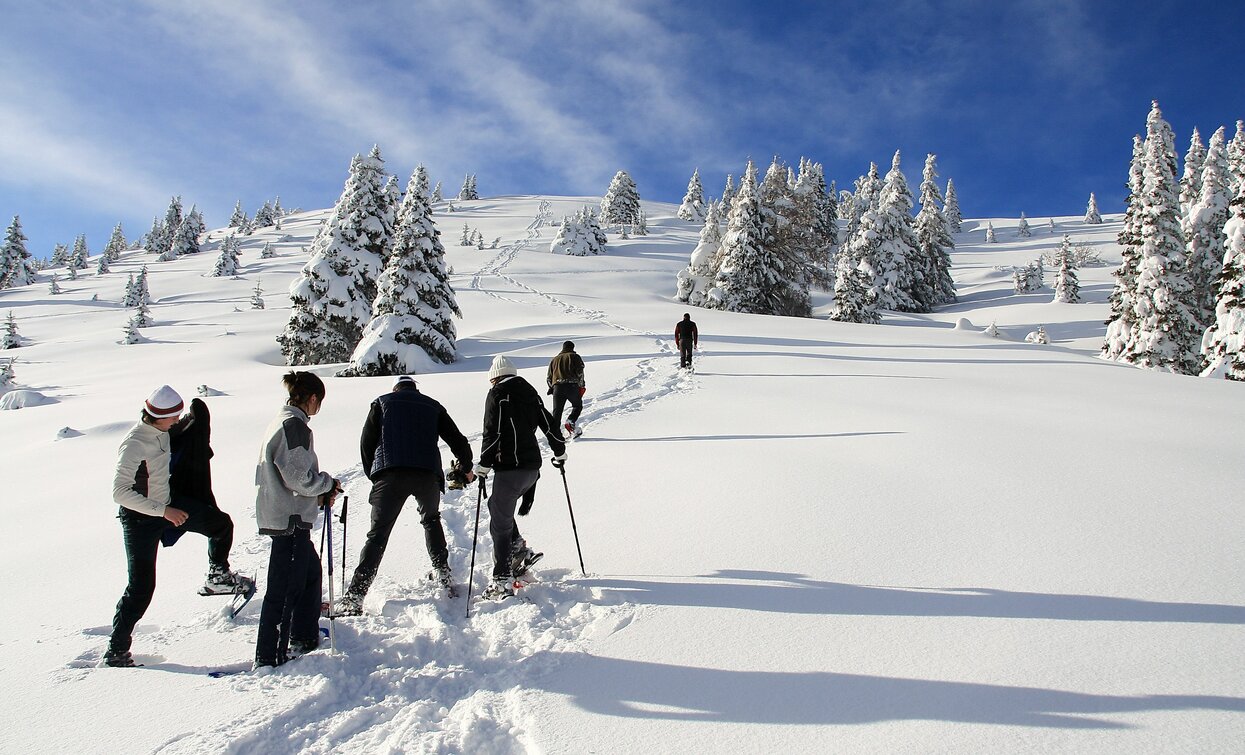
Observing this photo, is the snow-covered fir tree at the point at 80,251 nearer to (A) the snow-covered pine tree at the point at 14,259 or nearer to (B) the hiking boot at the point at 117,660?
(A) the snow-covered pine tree at the point at 14,259

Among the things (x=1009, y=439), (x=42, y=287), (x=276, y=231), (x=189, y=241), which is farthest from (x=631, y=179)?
(x=1009, y=439)

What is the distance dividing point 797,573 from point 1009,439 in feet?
19.1

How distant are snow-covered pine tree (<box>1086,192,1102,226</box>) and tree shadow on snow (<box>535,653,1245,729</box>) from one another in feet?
439

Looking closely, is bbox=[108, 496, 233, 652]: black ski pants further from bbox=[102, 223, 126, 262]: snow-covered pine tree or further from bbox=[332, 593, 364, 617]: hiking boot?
bbox=[102, 223, 126, 262]: snow-covered pine tree

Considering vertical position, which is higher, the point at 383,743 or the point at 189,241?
the point at 189,241

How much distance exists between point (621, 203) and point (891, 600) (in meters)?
98.8

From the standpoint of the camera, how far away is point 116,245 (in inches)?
4139

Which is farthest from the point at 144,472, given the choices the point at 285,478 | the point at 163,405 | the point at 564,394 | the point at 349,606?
the point at 564,394

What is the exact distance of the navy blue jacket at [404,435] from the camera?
474 cm

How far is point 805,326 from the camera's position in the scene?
90.4 feet

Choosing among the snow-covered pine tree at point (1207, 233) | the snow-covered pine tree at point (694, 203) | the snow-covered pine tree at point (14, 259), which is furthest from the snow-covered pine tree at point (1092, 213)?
the snow-covered pine tree at point (14, 259)

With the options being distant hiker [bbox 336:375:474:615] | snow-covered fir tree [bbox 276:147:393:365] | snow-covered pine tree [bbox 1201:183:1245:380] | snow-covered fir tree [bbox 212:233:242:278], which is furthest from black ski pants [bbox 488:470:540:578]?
snow-covered fir tree [bbox 212:233:242:278]

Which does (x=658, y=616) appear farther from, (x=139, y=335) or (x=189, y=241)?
(x=189, y=241)

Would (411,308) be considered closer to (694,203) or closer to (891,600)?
(891,600)
